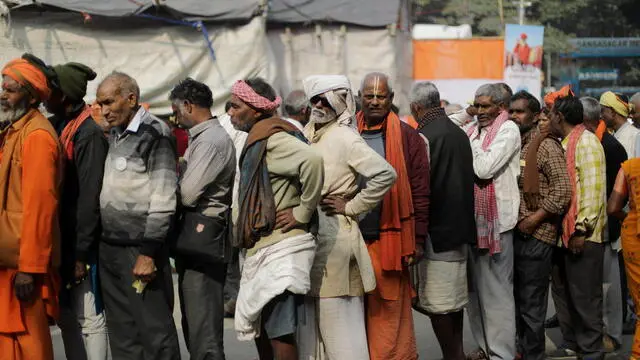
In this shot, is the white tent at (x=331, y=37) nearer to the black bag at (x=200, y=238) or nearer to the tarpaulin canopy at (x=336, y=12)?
the tarpaulin canopy at (x=336, y=12)

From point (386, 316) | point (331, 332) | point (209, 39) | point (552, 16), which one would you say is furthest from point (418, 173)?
point (552, 16)

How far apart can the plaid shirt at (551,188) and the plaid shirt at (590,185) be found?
0.56ft

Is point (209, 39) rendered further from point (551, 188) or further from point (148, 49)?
point (551, 188)

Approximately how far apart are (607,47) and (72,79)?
66.0 feet

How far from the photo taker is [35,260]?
5305 millimetres

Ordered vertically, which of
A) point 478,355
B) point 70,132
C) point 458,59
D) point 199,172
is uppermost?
point 70,132

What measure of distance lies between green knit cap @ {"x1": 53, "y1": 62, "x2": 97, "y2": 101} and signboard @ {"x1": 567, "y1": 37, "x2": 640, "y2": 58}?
19.7 metres

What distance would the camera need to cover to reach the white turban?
18.0 ft

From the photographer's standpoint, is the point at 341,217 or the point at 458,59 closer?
the point at 341,217

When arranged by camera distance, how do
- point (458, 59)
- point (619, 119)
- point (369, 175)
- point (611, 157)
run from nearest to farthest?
1. point (369, 175)
2. point (611, 157)
3. point (619, 119)
4. point (458, 59)

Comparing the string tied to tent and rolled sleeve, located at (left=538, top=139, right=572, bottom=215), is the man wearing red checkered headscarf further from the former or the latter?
the string tied to tent

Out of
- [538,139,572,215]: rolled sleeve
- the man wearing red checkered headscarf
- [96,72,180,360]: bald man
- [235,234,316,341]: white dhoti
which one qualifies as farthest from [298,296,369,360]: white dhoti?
[538,139,572,215]: rolled sleeve

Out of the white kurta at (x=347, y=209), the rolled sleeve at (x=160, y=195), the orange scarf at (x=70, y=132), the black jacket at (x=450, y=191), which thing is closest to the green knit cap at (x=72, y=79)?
the orange scarf at (x=70, y=132)

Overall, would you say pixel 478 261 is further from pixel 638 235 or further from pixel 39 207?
pixel 39 207
